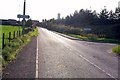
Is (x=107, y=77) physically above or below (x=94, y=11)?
below

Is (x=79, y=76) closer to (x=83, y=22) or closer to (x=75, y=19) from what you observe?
(x=83, y=22)

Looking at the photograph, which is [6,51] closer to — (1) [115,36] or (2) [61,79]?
(2) [61,79]

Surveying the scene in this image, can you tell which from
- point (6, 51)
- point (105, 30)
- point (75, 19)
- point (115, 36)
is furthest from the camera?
point (75, 19)

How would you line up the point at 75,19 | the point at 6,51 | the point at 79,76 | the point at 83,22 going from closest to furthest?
the point at 79,76, the point at 6,51, the point at 83,22, the point at 75,19

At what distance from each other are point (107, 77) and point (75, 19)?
11135cm

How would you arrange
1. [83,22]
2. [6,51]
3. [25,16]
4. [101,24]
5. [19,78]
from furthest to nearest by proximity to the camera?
1. [83,22]
2. [101,24]
3. [25,16]
4. [6,51]
5. [19,78]

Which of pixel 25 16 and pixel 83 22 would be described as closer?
pixel 25 16

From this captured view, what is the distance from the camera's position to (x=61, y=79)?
10719mm

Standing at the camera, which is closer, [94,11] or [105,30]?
[105,30]

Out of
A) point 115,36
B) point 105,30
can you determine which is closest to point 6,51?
point 115,36

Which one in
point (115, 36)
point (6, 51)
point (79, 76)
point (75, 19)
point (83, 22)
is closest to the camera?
point (79, 76)

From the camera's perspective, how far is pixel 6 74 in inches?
440

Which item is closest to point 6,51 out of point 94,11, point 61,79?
point 61,79

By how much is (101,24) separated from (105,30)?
13.8 meters
